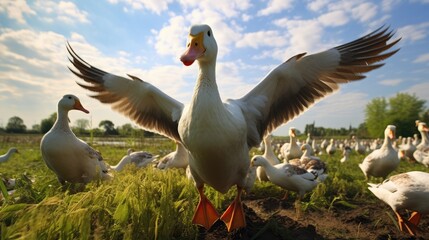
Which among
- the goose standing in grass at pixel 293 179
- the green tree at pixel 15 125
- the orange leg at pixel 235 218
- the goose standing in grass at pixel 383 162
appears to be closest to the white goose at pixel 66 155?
the orange leg at pixel 235 218

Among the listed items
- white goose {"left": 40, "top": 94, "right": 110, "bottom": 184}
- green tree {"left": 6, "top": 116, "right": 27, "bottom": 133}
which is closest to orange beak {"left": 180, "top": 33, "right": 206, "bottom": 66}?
white goose {"left": 40, "top": 94, "right": 110, "bottom": 184}

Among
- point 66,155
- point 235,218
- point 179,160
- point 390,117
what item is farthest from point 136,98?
point 390,117

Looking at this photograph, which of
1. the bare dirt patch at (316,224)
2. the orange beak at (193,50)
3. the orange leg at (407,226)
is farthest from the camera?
the orange leg at (407,226)

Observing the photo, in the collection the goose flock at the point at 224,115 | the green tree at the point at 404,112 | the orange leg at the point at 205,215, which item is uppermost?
the green tree at the point at 404,112

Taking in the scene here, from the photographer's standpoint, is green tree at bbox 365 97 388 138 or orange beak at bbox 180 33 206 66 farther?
green tree at bbox 365 97 388 138

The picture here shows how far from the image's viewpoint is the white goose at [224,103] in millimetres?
2678

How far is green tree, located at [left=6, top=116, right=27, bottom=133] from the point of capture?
59.1m

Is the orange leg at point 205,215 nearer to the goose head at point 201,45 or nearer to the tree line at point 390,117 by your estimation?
the goose head at point 201,45

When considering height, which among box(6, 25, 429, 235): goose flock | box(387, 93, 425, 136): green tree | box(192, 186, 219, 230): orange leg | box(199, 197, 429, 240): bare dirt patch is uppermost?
box(387, 93, 425, 136): green tree

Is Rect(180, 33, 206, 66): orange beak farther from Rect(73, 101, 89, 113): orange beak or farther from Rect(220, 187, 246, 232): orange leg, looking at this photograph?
Rect(73, 101, 89, 113): orange beak

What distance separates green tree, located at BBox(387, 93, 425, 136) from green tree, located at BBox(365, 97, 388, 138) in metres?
1.14

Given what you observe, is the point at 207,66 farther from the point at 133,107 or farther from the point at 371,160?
the point at 371,160

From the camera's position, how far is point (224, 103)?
11.7 feet

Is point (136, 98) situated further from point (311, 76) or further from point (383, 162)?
point (383, 162)
